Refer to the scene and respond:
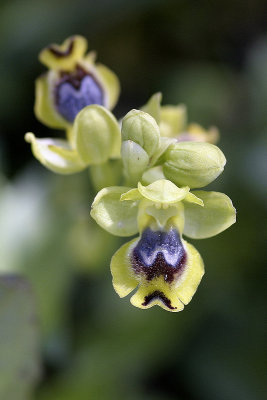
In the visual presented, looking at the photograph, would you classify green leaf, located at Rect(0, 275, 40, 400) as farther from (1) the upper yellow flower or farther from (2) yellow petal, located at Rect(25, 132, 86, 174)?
(1) the upper yellow flower

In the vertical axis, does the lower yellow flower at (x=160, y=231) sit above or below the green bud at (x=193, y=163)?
below

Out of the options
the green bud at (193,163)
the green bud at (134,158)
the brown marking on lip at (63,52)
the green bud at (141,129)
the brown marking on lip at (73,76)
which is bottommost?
the green bud at (193,163)

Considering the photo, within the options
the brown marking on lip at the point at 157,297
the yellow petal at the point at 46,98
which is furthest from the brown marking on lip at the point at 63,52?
the brown marking on lip at the point at 157,297

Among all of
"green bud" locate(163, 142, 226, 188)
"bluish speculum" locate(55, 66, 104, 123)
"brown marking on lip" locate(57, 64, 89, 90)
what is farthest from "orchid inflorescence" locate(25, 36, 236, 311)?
"brown marking on lip" locate(57, 64, 89, 90)

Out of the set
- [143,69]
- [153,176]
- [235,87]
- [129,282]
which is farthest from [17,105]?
[129,282]

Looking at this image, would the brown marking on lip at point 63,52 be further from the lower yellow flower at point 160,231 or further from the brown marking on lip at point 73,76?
the lower yellow flower at point 160,231

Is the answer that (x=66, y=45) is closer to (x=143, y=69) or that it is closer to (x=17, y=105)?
(x=17, y=105)

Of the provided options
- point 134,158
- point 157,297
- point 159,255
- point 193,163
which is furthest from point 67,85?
point 157,297
